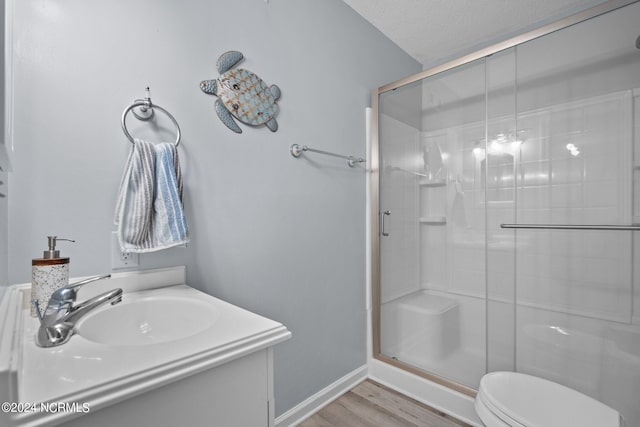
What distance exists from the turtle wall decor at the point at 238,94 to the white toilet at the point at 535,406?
4.82ft

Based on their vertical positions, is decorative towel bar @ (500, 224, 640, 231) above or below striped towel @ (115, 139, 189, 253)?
below

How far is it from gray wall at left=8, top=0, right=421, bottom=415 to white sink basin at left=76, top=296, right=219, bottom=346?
0.19 m

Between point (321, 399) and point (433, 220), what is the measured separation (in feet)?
3.88

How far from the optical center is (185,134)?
3.87ft

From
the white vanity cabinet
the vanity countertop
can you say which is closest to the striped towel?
the vanity countertop

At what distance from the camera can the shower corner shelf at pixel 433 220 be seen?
1.75m

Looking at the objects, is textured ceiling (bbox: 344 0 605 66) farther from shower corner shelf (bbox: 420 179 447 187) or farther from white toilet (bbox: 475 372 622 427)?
white toilet (bbox: 475 372 622 427)

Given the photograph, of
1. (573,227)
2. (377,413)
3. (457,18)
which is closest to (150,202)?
(377,413)

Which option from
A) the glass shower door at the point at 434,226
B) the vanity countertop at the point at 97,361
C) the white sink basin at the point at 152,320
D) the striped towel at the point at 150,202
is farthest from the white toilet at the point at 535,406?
the striped towel at the point at 150,202

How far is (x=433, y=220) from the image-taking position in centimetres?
179

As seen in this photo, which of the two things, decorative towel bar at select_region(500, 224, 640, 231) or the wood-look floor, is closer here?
decorative towel bar at select_region(500, 224, 640, 231)

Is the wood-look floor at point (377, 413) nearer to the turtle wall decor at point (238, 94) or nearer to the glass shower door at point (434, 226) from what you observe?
the glass shower door at point (434, 226)

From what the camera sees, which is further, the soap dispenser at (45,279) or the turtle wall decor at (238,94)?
the turtle wall decor at (238,94)

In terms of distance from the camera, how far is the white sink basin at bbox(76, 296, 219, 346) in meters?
0.85
